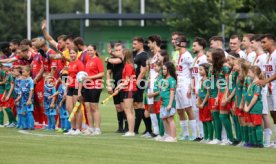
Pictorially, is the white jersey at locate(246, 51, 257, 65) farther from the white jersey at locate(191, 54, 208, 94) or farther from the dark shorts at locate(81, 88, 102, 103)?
the dark shorts at locate(81, 88, 102, 103)

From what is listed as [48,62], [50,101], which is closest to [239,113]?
[50,101]

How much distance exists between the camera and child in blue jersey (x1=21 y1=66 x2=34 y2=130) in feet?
76.6

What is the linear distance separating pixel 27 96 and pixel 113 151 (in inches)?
278

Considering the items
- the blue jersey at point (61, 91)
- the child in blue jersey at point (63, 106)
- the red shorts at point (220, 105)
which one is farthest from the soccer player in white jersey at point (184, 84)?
the blue jersey at point (61, 91)

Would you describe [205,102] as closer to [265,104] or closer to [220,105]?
[220,105]

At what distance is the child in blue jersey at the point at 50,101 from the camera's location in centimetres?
2316

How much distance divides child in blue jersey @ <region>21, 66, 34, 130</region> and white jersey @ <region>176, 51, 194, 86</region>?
467 cm

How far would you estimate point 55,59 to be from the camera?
2286 centimetres

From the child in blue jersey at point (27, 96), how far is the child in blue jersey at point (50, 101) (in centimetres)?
35

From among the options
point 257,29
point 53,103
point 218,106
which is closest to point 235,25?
point 257,29

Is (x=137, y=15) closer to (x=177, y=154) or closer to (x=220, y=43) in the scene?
(x=220, y=43)

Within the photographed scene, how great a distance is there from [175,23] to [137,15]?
14.5ft

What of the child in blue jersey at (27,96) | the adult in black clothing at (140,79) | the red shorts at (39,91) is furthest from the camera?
the red shorts at (39,91)

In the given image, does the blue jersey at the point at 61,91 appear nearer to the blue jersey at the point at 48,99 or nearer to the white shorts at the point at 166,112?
the blue jersey at the point at 48,99
